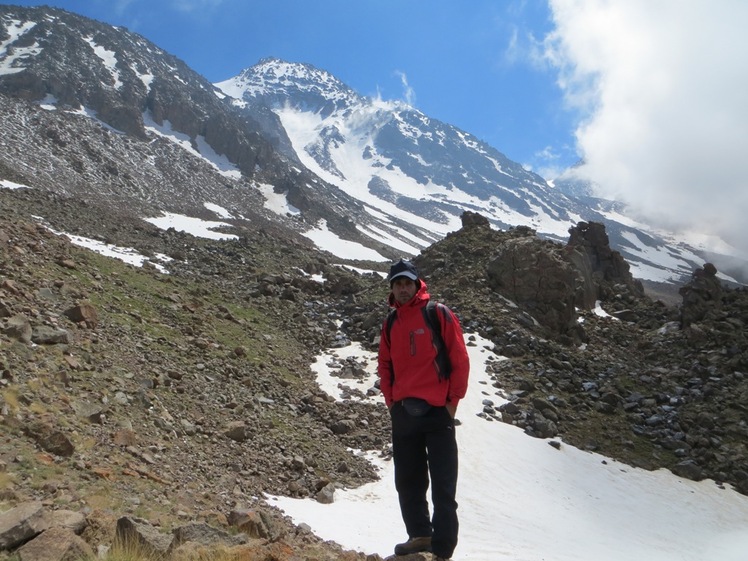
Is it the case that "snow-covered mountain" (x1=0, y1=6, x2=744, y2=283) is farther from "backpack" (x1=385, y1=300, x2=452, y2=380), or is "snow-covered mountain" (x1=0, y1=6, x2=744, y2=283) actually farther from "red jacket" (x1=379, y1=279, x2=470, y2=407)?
"backpack" (x1=385, y1=300, x2=452, y2=380)

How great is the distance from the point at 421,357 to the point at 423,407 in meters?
0.59

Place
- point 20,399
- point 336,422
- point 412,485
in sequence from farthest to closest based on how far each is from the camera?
1. point 336,422
2. point 20,399
3. point 412,485

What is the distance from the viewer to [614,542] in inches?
442

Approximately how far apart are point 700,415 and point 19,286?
21081 mm

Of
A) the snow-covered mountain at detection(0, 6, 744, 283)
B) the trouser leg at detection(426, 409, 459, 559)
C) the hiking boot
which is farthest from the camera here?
the snow-covered mountain at detection(0, 6, 744, 283)

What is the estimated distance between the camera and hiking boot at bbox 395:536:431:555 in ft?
19.7

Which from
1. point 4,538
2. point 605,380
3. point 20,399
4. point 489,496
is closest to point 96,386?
point 20,399

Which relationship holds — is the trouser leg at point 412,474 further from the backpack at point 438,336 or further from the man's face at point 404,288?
the man's face at point 404,288

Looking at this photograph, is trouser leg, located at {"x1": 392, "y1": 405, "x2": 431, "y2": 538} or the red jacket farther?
trouser leg, located at {"x1": 392, "y1": 405, "x2": 431, "y2": 538}

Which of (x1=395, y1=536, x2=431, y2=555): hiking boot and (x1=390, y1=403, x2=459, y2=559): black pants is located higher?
(x1=390, y1=403, x2=459, y2=559): black pants

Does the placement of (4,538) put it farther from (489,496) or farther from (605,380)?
(605,380)

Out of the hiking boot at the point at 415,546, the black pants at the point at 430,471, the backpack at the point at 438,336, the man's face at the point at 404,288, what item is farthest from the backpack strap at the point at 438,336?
the hiking boot at the point at 415,546

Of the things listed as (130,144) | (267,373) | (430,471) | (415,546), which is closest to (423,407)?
(430,471)

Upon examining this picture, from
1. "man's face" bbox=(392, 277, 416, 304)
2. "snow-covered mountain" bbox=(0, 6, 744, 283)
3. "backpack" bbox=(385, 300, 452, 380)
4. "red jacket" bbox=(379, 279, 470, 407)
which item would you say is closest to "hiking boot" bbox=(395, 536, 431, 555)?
"red jacket" bbox=(379, 279, 470, 407)
